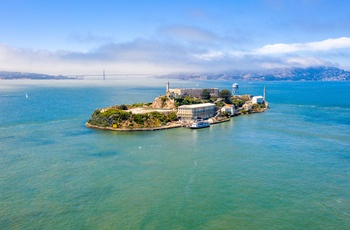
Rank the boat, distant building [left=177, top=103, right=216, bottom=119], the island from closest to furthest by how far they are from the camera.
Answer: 1. the island
2. the boat
3. distant building [left=177, top=103, right=216, bottom=119]

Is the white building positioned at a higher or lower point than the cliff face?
higher

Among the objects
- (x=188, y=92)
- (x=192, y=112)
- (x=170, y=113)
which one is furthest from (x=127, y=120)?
(x=188, y=92)

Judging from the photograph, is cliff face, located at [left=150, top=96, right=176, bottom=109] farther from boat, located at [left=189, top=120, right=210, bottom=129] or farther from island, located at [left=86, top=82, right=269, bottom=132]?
boat, located at [left=189, top=120, right=210, bottom=129]

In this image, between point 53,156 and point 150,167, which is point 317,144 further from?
point 53,156

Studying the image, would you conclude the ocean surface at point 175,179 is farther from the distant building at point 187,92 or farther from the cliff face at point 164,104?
the distant building at point 187,92

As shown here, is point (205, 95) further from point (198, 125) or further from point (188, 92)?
point (198, 125)

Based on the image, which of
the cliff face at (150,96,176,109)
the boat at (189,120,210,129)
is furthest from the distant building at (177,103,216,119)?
the cliff face at (150,96,176,109)
